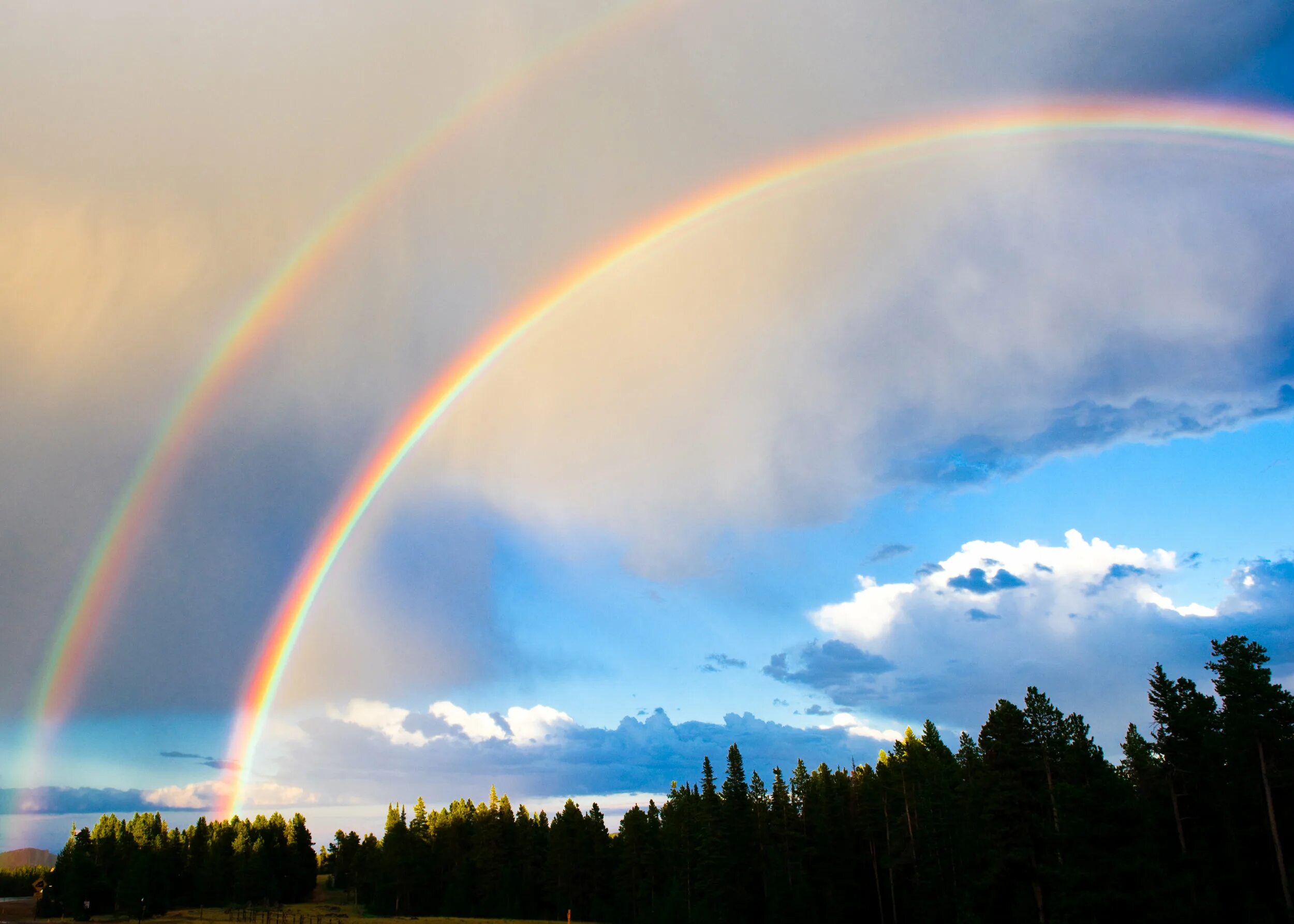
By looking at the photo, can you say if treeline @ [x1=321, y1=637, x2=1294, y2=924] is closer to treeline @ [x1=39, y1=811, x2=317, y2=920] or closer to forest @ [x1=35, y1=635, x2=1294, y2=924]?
forest @ [x1=35, y1=635, x2=1294, y2=924]

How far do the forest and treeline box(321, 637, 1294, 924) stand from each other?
192 millimetres

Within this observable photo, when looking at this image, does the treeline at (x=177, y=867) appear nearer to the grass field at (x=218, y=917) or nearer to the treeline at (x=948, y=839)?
the grass field at (x=218, y=917)

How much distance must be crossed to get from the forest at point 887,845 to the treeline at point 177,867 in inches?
22.2

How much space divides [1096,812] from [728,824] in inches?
2563

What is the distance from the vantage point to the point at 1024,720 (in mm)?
60156

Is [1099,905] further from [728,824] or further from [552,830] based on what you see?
[552,830]

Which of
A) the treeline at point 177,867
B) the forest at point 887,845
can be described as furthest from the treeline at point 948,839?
the treeline at point 177,867

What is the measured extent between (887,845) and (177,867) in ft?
436

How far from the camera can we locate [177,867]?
529 feet

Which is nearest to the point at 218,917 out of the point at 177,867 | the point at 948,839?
the point at 177,867

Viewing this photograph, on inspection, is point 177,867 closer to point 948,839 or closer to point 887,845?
point 887,845

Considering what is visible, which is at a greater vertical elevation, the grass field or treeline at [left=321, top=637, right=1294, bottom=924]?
treeline at [left=321, top=637, right=1294, bottom=924]

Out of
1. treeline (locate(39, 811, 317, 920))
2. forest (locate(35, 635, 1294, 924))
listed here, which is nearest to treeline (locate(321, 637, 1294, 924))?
forest (locate(35, 635, 1294, 924))

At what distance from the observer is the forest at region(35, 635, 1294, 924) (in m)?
49.6
